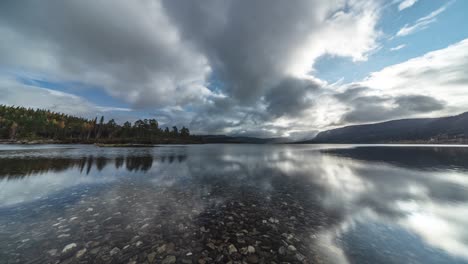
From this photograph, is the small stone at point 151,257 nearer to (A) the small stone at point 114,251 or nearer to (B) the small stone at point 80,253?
(A) the small stone at point 114,251

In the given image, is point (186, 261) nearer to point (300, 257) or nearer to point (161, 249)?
point (161, 249)

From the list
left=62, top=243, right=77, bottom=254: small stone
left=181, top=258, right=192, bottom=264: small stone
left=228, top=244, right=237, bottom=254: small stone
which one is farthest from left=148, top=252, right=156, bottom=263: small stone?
left=62, top=243, right=77, bottom=254: small stone

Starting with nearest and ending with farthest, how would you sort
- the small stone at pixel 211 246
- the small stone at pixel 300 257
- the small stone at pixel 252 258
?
1. the small stone at pixel 252 258
2. the small stone at pixel 300 257
3. the small stone at pixel 211 246

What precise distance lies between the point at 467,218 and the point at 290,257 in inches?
611

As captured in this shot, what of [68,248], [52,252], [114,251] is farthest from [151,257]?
[52,252]

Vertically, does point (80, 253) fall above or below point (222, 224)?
above

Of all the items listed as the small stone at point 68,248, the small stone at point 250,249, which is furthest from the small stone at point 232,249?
the small stone at point 68,248

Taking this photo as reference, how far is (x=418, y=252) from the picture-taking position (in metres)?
7.68

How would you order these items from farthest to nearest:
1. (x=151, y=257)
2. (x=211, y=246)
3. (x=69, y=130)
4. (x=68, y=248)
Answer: (x=69, y=130) → (x=211, y=246) → (x=68, y=248) → (x=151, y=257)

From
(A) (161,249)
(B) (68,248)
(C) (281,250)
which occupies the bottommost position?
(C) (281,250)

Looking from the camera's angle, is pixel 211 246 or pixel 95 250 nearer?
pixel 95 250

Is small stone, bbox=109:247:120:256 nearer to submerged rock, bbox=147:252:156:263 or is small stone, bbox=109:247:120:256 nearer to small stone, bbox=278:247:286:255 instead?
submerged rock, bbox=147:252:156:263

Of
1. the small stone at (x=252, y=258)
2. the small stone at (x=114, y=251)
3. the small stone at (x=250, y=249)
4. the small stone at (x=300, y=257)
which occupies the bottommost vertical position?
the small stone at (x=300, y=257)

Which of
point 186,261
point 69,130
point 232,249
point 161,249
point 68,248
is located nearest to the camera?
point 186,261
